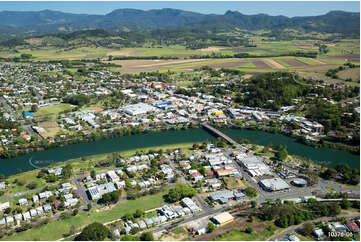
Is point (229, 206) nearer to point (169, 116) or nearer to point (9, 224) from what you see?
point (9, 224)

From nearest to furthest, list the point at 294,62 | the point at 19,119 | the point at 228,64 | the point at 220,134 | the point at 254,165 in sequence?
the point at 254,165 < the point at 220,134 < the point at 19,119 < the point at 294,62 < the point at 228,64

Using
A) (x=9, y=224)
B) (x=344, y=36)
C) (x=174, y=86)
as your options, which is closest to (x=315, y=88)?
(x=174, y=86)

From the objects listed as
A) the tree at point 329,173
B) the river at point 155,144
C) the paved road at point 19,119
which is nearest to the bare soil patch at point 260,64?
the river at point 155,144

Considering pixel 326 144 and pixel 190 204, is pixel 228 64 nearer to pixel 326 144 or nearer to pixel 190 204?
pixel 326 144

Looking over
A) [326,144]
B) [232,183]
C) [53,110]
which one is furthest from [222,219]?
[53,110]

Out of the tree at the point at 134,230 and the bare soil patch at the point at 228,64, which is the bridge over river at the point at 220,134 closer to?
the tree at the point at 134,230

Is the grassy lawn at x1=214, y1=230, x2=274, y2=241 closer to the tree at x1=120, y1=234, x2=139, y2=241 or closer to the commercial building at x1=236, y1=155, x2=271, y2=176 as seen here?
the tree at x1=120, y1=234, x2=139, y2=241
